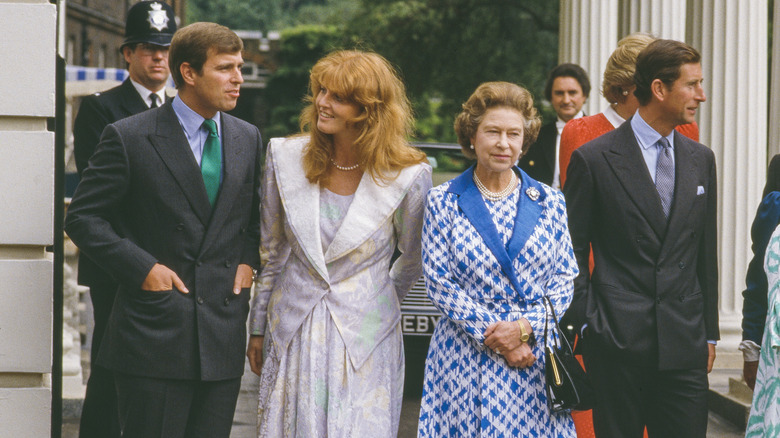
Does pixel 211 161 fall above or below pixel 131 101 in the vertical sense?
below

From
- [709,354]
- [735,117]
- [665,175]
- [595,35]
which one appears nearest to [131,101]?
[665,175]

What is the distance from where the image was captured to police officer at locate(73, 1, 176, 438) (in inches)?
213

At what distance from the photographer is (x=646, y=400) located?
4.65 metres

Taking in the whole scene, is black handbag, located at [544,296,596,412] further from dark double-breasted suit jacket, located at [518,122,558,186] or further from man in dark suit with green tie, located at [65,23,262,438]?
dark double-breasted suit jacket, located at [518,122,558,186]

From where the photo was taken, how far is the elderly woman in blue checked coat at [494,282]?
4.14 metres

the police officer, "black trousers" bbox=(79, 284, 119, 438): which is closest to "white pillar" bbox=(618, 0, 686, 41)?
the police officer

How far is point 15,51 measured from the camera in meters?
4.96

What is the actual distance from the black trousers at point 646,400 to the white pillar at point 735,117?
199 inches

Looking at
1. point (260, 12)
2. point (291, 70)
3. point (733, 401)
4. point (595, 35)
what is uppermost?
point (260, 12)

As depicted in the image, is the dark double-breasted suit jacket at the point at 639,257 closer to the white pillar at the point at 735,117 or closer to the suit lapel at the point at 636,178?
the suit lapel at the point at 636,178

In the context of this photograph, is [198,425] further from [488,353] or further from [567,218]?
[567,218]

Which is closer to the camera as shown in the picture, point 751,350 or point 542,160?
point 751,350

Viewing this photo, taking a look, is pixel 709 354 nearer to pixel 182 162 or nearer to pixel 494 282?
pixel 494 282

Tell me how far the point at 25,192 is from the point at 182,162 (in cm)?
111
